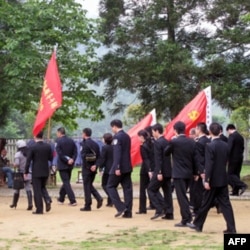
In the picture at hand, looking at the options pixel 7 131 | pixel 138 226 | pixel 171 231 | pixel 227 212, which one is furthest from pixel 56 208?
pixel 7 131

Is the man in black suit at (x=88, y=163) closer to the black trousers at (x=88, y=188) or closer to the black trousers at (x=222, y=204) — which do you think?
the black trousers at (x=88, y=188)

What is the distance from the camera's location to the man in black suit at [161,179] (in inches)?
529

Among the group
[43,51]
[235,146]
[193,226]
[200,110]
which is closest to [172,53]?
[43,51]

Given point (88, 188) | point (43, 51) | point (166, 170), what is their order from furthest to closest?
point (43, 51)
point (88, 188)
point (166, 170)

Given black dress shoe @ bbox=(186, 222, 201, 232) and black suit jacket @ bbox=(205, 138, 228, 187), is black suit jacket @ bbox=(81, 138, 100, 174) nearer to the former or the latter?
black dress shoe @ bbox=(186, 222, 201, 232)

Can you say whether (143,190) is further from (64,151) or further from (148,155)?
(64,151)

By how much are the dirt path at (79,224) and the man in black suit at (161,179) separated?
266 mm

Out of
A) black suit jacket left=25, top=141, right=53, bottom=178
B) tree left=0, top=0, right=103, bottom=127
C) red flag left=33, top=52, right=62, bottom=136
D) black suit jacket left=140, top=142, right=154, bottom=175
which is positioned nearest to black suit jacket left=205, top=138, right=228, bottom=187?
black suit jacket left=140, top=142, right=154, bottom=175

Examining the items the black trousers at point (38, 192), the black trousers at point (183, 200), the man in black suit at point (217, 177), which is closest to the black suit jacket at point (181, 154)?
Answer: the black trousers at point (183, 200)

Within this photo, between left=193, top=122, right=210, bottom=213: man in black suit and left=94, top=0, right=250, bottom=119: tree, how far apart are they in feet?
31.6

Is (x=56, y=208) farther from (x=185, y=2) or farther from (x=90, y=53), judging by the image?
(x=185, y=2)

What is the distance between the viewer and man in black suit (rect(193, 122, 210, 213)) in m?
13.0

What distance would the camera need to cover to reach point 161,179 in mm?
13523

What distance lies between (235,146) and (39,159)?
18.3ft
